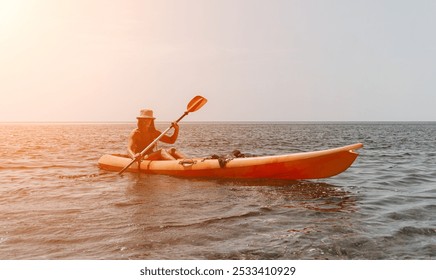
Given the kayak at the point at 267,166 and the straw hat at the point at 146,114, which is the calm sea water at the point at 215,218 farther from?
the straw hat at the point at 146,114

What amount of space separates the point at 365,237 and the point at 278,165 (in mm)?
3418

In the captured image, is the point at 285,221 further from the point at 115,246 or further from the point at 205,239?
the point at 115,246

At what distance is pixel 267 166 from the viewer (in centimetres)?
885

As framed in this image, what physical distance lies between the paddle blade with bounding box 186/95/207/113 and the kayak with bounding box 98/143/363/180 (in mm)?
1580

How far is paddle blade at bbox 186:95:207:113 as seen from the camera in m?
10.9

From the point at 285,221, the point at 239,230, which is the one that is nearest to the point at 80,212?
the point at 239,230

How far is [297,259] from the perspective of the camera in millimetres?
4867

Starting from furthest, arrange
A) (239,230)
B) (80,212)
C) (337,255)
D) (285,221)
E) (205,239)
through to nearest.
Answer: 1. (80,212)
2. (285,221)
3. (239,230)
4. (205,239)
5. (337,255)

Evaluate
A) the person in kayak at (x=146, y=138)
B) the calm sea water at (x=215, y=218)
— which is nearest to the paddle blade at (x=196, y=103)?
the person in kayak at (x=146, y=138)

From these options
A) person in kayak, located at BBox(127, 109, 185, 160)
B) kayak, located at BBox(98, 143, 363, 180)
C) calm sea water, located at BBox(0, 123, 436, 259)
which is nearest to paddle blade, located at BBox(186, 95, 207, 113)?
person in kayak, located at BBox(127, 109, 185, 160)

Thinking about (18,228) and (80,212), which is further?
(80,212)

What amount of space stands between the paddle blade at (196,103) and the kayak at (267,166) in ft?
5.18

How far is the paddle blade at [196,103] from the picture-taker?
35.7ft

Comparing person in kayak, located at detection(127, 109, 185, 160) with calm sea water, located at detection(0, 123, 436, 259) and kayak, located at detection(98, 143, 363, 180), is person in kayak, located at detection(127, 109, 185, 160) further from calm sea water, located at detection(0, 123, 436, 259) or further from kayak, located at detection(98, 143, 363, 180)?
calm sea water, located at detection(0, 123, 436, 259)
